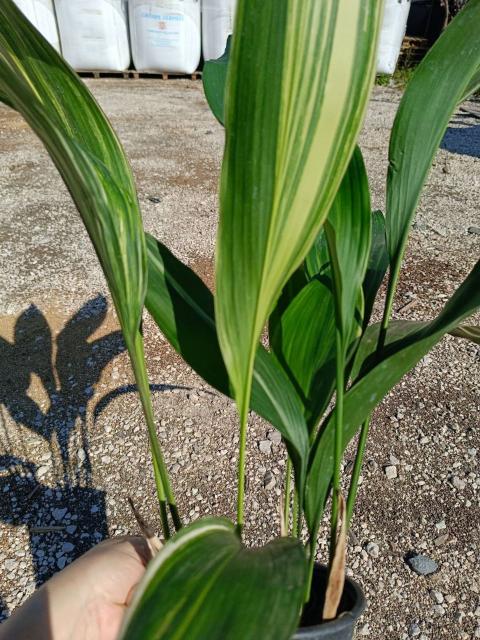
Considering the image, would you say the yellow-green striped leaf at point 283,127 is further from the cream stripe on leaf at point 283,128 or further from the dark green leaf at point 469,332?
the dark green leaf at point 469,332

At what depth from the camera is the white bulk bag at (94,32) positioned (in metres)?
4.35

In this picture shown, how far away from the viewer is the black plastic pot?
44cm

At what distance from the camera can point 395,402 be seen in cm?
127

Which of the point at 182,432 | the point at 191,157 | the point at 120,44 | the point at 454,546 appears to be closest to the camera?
the point at 454,546

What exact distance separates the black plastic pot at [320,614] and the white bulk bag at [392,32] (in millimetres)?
5016

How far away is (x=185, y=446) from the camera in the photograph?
1160 millimetres

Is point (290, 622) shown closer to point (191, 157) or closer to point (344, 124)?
point (344, 124)

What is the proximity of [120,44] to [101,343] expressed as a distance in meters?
4.09

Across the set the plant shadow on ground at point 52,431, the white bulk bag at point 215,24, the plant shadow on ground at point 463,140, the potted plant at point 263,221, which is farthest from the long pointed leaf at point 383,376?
the white bulk bag at point 215,24

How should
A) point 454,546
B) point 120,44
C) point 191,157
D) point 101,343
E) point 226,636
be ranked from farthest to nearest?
point 120,44 < point 191,157 < point 101,343 < point 454,546 < point 226,636

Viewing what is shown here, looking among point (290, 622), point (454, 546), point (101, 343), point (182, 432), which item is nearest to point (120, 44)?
point (101, 343)

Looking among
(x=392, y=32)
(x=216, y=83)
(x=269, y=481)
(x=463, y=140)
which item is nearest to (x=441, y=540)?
(x=269, y=481)

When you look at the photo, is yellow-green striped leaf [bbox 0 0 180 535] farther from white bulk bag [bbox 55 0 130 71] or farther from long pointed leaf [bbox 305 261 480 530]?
white bulk bag [bbox 55 0 130 71]

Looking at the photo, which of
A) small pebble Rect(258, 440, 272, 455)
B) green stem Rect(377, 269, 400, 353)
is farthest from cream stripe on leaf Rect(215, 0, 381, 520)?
small pebble Rect(258, 440, 272, 455)
